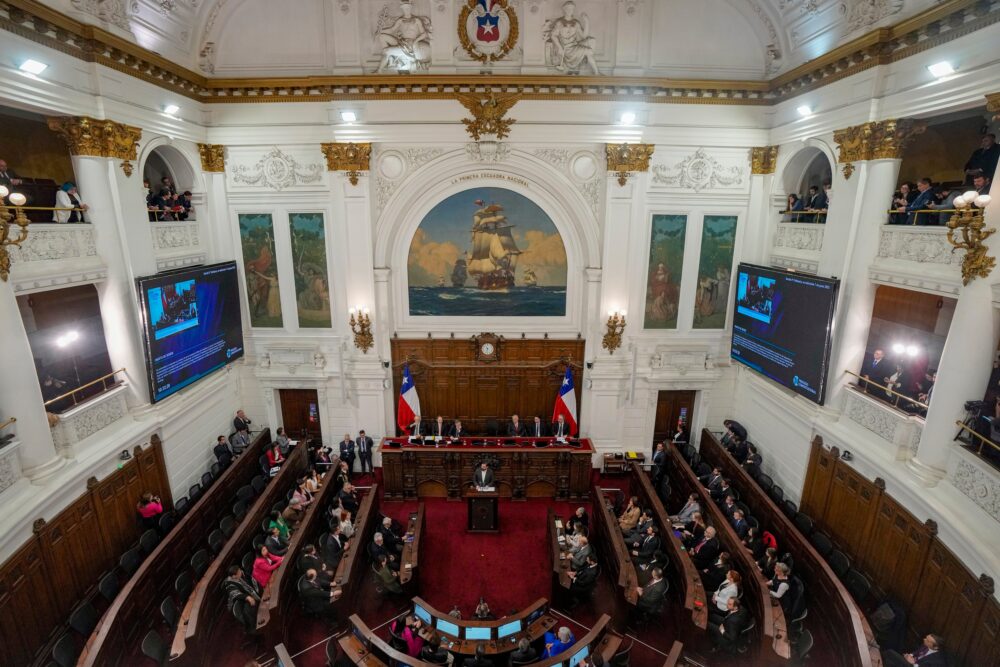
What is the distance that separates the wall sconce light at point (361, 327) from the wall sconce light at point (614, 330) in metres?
6.03

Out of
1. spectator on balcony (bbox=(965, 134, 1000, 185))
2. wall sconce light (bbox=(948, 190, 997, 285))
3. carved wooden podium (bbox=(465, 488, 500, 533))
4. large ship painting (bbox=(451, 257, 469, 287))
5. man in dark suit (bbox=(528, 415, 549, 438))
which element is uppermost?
spectator on balcony (bbox=(965, 134, 1000, 185))

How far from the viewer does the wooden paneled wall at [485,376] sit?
12844mm

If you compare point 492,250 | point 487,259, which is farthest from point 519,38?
point 487,259

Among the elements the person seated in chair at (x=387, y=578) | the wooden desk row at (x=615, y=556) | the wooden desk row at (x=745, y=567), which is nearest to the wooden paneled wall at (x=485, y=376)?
the wooden desk row at (x=745, y=567)

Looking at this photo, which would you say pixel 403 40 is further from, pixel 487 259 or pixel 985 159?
pixel 985 159

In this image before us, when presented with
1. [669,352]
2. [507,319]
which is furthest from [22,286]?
[669,352]

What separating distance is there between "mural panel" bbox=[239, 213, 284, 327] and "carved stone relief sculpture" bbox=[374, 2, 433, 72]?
190 inches

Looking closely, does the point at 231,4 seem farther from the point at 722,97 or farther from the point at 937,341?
the point at 937,341

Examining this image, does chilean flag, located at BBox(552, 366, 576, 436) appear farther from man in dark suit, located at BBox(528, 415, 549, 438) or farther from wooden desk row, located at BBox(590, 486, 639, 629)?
wooden desk row, located at BBox(590, 486, 639, 629)

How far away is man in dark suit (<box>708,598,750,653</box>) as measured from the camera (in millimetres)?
7094

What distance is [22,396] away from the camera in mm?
7141

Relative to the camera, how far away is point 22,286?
7.36 m

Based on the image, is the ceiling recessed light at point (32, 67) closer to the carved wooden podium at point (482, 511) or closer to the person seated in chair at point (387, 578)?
the person seated in chair at point (387, 578)

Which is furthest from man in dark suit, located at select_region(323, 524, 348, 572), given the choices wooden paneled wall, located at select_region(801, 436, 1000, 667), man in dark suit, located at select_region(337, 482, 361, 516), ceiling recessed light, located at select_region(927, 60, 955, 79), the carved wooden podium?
ceiling recessed light, located at select_region(927, 60, 955, 79)
